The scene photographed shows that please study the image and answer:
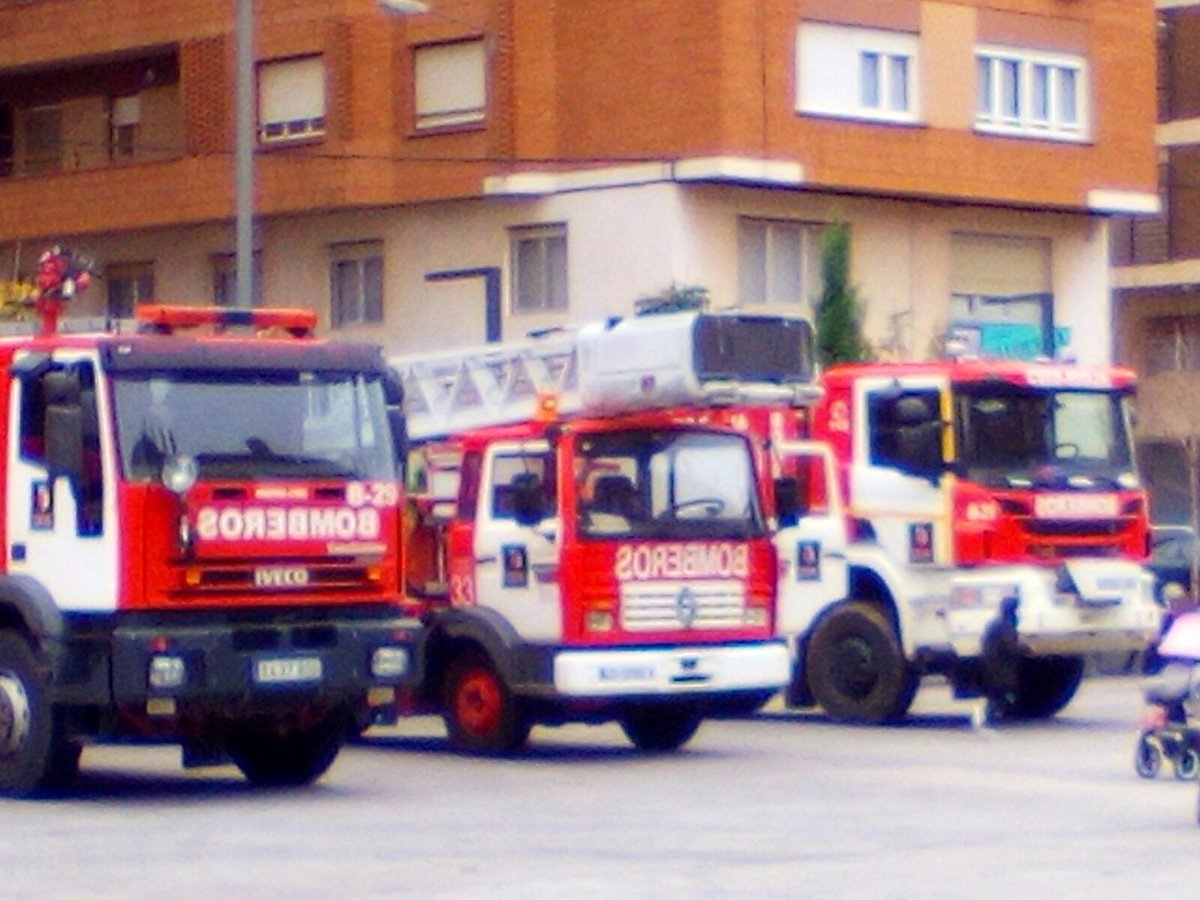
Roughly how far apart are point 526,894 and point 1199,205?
4525 cm

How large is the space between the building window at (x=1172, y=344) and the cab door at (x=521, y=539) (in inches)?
1391

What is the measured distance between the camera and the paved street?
14.4 meters

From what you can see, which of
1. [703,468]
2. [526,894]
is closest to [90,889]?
[526,894]

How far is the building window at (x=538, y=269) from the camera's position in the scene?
42656 mm

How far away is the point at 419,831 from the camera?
55.0 feet

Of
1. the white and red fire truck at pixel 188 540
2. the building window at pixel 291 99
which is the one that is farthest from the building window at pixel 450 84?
the white and red fire truck at pixel 188 540

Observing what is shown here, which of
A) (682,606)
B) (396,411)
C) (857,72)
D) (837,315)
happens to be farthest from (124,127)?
(396,411)

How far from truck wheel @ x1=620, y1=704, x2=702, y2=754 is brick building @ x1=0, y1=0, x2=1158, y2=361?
60.2 ft

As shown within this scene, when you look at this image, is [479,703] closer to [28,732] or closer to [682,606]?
[682,606]

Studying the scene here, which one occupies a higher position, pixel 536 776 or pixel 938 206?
pixel 938 206

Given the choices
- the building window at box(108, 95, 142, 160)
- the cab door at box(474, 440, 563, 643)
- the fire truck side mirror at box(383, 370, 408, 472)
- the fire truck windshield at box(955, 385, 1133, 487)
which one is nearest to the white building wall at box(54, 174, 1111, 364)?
the building window at box(108, 95, 142, 160)

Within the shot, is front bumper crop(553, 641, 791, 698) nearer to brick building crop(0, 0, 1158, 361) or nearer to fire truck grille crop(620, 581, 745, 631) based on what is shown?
fire truck grille crop(620, 581, 745, 631)

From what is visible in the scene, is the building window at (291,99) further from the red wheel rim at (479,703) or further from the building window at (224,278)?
the red wheel rim at (479,703)

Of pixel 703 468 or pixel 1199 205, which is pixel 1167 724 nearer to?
pixel 703 468
